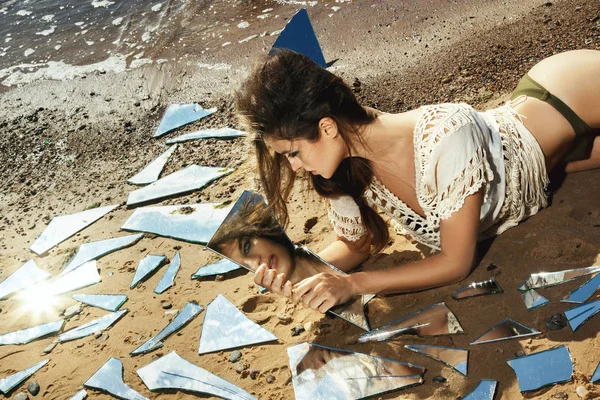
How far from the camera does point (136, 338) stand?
2.79 m

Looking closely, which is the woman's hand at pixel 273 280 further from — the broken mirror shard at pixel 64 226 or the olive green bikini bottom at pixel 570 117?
the broken mirror shard at pixel 64 226

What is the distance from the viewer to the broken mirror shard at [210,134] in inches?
167

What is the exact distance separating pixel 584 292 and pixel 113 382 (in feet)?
6.93

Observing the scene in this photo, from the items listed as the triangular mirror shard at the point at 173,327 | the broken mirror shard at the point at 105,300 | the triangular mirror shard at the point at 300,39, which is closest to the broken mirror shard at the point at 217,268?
the triangular mirror shard at the point at 173,327

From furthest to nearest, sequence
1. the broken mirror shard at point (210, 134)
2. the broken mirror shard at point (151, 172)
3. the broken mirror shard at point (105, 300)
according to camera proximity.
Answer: the broken mirror shard at point (210, 134) < the broken mirror shard at point (151, 172) < the broken mirror shard at point (105, 300)

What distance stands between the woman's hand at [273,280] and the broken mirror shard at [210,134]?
2103mm

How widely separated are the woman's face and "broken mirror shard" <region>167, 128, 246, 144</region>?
1.94 m

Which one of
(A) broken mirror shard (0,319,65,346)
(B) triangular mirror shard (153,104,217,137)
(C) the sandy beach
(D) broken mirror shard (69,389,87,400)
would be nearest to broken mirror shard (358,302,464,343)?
(C) the sandy beach

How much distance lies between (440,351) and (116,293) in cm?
184

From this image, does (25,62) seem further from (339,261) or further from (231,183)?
(339,261)

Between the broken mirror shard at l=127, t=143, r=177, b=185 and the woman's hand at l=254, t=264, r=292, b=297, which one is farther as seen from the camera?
the broken mirror shard at l=127, t=143, r=177, b=185

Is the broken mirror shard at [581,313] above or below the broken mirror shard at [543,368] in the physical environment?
above

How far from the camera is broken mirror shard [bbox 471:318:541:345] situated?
7.17ft

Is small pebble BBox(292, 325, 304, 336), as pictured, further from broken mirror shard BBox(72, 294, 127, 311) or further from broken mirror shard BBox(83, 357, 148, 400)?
broken mirror shard BBox(72, 294, 127, 311)
